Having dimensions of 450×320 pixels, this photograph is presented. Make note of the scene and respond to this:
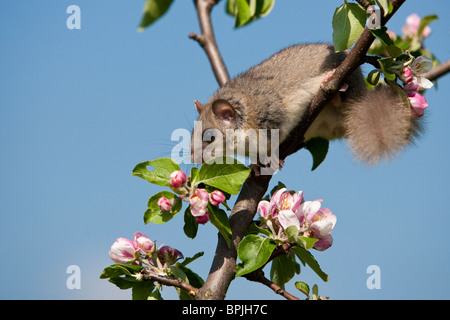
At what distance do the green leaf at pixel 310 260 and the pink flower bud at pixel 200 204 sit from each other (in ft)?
1.99

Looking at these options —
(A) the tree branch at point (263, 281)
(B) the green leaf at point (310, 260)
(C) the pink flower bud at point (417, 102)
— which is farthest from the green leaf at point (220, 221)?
(C) the pink flower bud at point (417, 102)

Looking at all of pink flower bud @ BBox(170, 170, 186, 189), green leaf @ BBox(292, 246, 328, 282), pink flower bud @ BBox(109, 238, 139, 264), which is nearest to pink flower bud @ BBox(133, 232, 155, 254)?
pink flower bud @ BBox(109, 238, 139, 264)

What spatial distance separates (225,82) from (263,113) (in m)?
0.49

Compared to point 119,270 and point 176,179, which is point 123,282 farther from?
point 176,179

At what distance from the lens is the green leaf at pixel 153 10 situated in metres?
0.84

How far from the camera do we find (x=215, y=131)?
441 cm

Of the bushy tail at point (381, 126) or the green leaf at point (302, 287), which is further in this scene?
the bushy tail at point (381, 126)

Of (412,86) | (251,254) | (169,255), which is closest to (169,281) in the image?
(169,255)

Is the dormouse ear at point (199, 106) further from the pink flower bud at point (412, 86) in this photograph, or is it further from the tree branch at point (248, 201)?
the pink flower bud at point (412, 86)

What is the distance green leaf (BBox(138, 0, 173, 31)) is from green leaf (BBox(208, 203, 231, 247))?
5.94 ft

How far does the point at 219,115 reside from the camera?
4.41m

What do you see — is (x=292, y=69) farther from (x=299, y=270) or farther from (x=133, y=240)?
(x=133, y=240)

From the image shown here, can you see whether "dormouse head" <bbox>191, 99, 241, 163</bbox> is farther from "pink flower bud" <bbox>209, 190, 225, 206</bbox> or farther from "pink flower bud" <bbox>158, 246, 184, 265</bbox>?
"pink flower bud" <bbox>209, 190, 225, 206</bbox>
